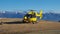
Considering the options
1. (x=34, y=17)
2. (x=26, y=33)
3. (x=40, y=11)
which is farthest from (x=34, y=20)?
(x=26, y=33)

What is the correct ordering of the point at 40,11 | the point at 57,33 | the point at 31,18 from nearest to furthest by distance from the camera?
the point at 57,33, the point at 31,18, the point at 40,11

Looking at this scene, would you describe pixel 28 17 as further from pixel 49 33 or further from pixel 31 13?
pixel 49 33

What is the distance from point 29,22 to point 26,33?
15973 mm

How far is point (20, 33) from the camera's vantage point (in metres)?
30.2

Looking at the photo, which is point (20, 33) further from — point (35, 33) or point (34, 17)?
point (34, 17)

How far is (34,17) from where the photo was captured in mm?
45938

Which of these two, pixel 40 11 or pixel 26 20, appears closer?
pixel 26 20

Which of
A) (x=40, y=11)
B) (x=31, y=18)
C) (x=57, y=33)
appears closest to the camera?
(x=57, y=33)

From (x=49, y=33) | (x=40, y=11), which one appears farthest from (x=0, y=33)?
(x=40, y=11)

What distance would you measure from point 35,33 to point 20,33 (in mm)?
1855

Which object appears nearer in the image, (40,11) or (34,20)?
(34,20)

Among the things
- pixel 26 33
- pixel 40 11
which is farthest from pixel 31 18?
pixel 26 33

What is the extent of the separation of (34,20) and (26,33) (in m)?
15.4

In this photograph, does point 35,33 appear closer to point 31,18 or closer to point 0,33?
point 0,33
